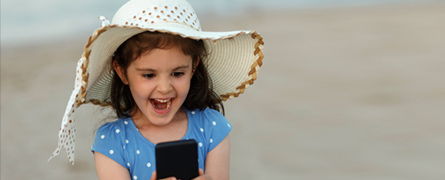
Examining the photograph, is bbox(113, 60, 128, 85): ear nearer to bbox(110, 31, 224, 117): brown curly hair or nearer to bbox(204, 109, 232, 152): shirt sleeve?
bbox(110, 31, 224, 117): brown curly hair

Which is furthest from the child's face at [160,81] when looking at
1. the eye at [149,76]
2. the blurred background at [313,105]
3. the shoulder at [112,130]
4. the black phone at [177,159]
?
the blurred background at [313,105]

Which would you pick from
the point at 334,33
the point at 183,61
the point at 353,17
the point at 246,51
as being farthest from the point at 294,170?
the point at 353,17

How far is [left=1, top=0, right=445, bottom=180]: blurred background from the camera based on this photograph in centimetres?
325

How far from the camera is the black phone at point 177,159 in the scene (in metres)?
1.39

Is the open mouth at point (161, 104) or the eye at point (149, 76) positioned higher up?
the eye at point (149, 76)

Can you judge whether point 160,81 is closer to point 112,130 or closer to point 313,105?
point 112,130

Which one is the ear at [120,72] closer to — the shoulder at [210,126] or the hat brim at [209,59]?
the hat brim at [209,59]

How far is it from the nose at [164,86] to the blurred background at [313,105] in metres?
1.62

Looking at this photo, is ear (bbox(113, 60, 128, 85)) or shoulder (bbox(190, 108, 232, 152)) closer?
ear (bbox(113, 60, 128, 85))

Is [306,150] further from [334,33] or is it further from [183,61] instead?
[334,33]

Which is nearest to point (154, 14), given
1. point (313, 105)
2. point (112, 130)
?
point (112, 130)

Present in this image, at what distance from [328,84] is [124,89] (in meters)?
3.04

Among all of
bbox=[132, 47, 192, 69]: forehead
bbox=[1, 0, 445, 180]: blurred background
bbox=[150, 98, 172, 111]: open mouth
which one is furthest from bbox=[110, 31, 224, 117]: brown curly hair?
bbox=[1, 0, 445, 180]: blurred background

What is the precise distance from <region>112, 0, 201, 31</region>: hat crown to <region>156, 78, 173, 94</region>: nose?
17 centimetres
